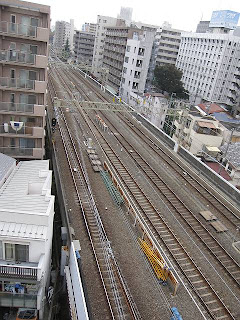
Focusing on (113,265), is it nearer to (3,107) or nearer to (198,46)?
(3,107)

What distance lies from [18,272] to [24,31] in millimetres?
14035

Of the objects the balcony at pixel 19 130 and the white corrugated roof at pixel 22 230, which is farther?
the balcony at pixel 19 130

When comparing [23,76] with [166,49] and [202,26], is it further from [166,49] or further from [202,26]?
[202,26]

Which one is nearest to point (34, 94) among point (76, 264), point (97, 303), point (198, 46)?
point (76, 264)

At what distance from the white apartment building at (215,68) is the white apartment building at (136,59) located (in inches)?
486

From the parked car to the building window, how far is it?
2.13 m

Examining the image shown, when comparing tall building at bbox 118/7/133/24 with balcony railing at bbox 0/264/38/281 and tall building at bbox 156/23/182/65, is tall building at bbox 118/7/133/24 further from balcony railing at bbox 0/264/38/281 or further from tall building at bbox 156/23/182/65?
balcony railing at bbox 0/264/38/281

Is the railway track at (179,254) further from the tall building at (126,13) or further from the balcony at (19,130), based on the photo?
the tall building at (126,13)

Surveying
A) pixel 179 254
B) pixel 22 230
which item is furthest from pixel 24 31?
pixel 179 254

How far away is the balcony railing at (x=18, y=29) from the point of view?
57.0 ft

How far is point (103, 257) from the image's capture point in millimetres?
13789

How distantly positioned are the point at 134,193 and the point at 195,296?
8.36 meters

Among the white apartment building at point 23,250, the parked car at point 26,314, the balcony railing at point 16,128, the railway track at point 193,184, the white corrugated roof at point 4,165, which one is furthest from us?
the balcony railing at point 16,128

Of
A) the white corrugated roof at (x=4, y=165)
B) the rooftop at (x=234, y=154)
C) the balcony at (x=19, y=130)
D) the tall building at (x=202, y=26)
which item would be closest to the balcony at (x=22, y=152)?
the balcony at (x=19, y=130)
